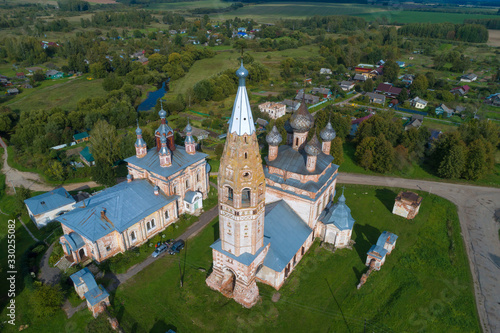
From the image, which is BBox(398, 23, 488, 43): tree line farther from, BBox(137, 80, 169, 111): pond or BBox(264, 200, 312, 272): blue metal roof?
BBox(264, 200, 312, 272): blue metal roof

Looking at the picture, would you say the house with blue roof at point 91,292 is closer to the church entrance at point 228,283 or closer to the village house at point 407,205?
the church entrance at point 228,283

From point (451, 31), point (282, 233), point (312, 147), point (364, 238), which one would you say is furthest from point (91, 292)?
point (451, 31)

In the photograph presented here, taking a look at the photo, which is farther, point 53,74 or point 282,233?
point 53,74

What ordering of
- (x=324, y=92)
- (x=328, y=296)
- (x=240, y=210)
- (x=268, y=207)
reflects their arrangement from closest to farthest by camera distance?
(x=240, y=210), (x=328, y=296), (x=268, y=207), (x=324, y=92)

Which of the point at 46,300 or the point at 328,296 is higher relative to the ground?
the point at 46,300

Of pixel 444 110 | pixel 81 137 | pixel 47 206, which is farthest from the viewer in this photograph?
pixel 444 110

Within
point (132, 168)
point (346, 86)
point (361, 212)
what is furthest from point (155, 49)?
point (361, 212)

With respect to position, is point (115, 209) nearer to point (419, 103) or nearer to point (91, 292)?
point (91, 292)

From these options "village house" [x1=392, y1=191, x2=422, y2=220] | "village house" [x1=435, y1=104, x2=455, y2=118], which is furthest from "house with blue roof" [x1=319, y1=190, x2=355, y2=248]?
"village house" [x1=435, y1=104, x2=455, y2=118]

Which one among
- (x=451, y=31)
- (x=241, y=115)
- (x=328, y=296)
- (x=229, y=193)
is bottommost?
(x=328, y=296)
